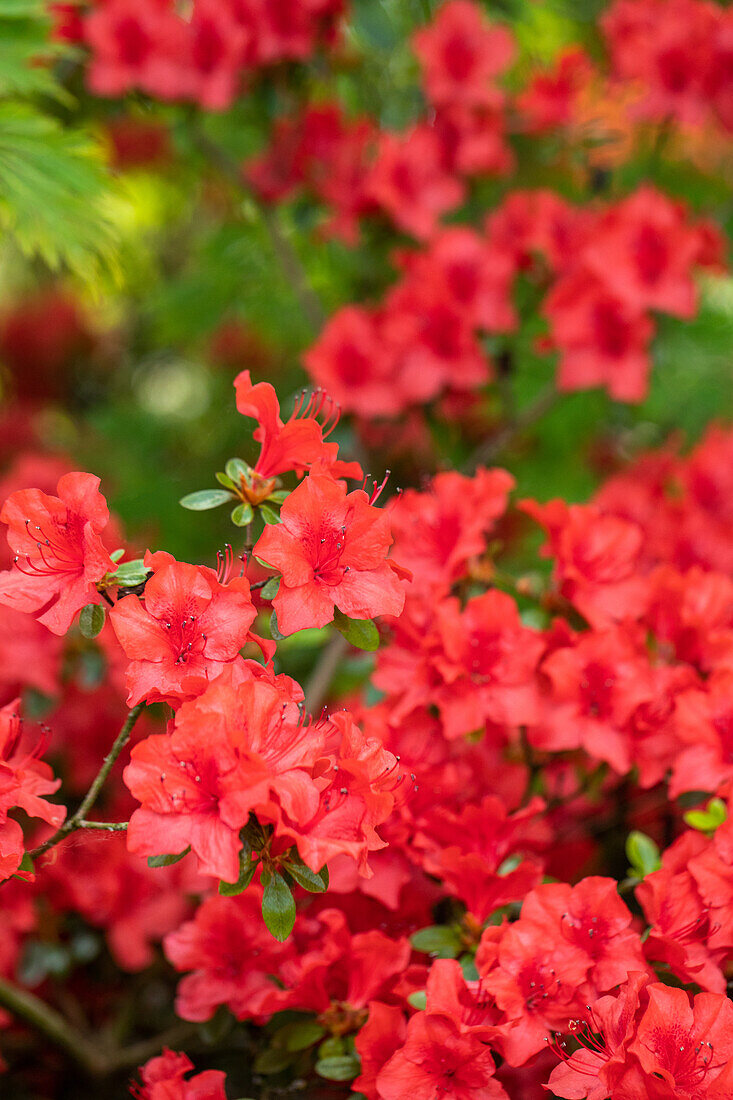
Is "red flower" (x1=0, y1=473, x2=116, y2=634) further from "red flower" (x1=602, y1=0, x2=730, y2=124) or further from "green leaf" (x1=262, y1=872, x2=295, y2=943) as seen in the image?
"red flower" (x1=602, y1=0, x2=730, y2=124)

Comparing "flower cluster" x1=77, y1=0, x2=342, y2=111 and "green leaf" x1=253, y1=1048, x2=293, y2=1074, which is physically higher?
"flower cluster" x1=77, y1=0, x2=342, y2=111

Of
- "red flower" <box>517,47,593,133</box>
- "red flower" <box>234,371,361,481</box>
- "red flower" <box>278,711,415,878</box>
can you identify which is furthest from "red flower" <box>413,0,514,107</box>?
"red flower" <box>278,711,415,878</box>

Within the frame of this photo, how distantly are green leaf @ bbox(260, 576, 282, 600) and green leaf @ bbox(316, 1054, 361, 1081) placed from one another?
405mm

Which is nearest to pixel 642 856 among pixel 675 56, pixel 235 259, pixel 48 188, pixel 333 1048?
pixel 333 1048

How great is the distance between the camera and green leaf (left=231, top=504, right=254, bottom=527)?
821mm

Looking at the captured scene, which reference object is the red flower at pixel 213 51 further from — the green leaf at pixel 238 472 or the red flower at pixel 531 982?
the red flower at pixel 531 982

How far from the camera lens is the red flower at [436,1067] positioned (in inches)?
29.4

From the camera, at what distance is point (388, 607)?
0.77 metres

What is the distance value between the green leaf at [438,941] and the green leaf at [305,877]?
0.72 ft

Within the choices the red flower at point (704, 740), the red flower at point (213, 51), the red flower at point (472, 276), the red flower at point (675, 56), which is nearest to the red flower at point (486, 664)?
the red flower at point (704, 740)

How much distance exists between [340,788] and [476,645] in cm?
29

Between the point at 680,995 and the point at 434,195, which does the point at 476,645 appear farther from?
the point at 434,195

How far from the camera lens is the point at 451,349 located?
147 centimetres

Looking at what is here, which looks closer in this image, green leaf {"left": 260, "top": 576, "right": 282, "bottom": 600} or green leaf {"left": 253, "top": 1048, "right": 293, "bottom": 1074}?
green leaf {"left": 260, "top": 576, "right": 282, "bottom": 600}
